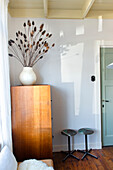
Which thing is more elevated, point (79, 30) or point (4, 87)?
point (79, 30)

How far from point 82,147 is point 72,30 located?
→ 2.44 meters

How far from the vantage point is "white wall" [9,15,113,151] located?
258 centimetres

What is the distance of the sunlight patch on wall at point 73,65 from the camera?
2598 mm

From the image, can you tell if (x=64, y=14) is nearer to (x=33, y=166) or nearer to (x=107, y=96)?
(x=107, y=96)

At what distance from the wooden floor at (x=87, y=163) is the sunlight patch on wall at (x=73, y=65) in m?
1.12

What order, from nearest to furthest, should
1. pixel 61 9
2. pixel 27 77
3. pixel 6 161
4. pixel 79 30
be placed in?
1. pixel 6 161
2. pixel 27 77
3. pixel 61 9
4. pixel 79 30

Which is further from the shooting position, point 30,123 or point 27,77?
point 27,77

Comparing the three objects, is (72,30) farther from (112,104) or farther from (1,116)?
(1,116)

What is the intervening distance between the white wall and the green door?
169 millimetres

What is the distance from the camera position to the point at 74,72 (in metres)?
2.62

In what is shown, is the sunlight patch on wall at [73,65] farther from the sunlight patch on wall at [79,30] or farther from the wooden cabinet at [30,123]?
the wooden cabinet at [30,123]

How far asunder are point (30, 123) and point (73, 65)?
1434 millimetres

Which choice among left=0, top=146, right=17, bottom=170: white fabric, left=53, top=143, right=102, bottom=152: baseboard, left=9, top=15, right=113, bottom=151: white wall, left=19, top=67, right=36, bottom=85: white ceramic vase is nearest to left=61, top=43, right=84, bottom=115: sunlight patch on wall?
left=9, top=15, right=113, bottom=151: white wall

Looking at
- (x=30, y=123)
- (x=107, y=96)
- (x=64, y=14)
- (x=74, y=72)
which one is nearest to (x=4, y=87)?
(x=30, y=123)
